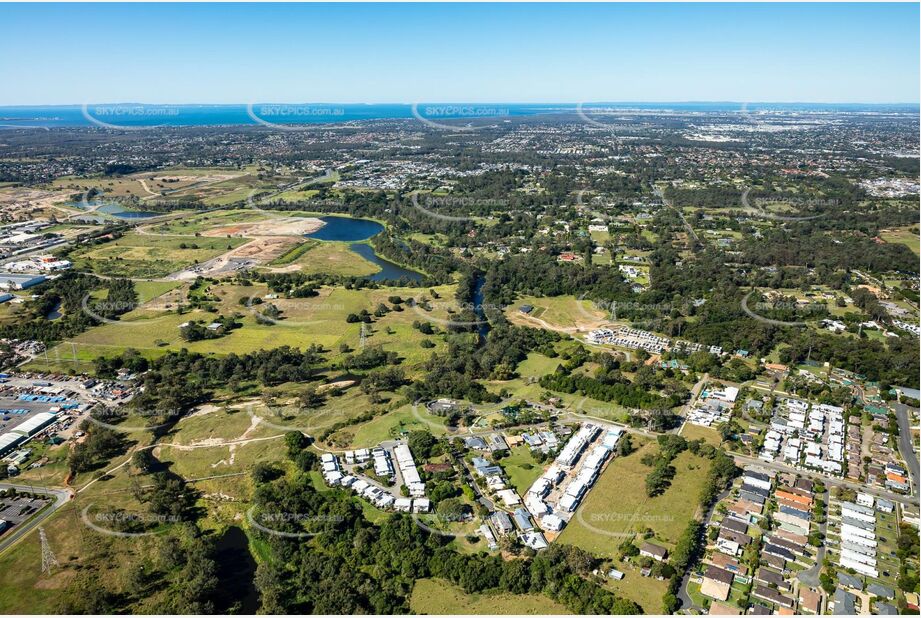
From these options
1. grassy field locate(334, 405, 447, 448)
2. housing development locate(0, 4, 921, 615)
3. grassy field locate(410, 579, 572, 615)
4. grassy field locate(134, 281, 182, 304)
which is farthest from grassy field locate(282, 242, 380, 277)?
grassy field locate(410, 579, 572, 615)

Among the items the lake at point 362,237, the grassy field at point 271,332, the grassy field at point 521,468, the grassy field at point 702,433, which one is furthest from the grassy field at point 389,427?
the lake at point 362,237

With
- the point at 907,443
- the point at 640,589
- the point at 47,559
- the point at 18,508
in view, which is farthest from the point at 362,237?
the point at 640,589

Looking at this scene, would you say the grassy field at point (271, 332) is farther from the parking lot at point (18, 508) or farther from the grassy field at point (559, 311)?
the parking lot at point (18, 508)

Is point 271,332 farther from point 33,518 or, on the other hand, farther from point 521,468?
point 521,468

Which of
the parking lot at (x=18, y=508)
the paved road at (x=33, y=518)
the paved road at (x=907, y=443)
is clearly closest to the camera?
the paved road at (x=33, y=518)

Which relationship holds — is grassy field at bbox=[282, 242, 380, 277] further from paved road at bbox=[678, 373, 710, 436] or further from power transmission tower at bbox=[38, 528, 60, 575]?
power transmission tower at bbox=[38, 528, 60, 575]
